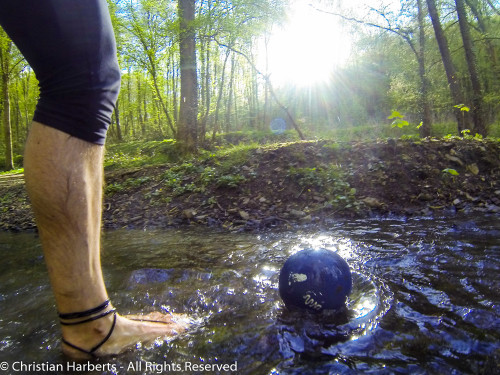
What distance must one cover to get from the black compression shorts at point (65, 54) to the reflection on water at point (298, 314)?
3.11ft

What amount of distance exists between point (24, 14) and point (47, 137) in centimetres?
44

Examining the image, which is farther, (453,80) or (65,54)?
(453,80)

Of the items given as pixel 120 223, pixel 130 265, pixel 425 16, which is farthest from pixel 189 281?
pixel 425 16

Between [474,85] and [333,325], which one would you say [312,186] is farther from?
[474,85]

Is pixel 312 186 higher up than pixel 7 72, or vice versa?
pixel 7 72

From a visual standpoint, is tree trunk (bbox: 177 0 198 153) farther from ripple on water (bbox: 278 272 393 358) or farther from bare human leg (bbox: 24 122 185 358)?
bare human leg (bbox: 24 122 185 358)

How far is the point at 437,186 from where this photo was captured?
15.0ft

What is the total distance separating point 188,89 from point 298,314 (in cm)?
735

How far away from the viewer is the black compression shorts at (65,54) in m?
1.19

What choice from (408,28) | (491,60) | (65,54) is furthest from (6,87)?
(491,60)

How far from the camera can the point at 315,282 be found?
1.64m

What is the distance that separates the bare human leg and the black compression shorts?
0.07 metres

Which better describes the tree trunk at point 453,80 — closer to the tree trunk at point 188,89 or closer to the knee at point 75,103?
the tree trunk at point 188,89

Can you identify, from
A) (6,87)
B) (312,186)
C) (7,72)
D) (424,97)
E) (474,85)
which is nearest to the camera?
(312,186)
